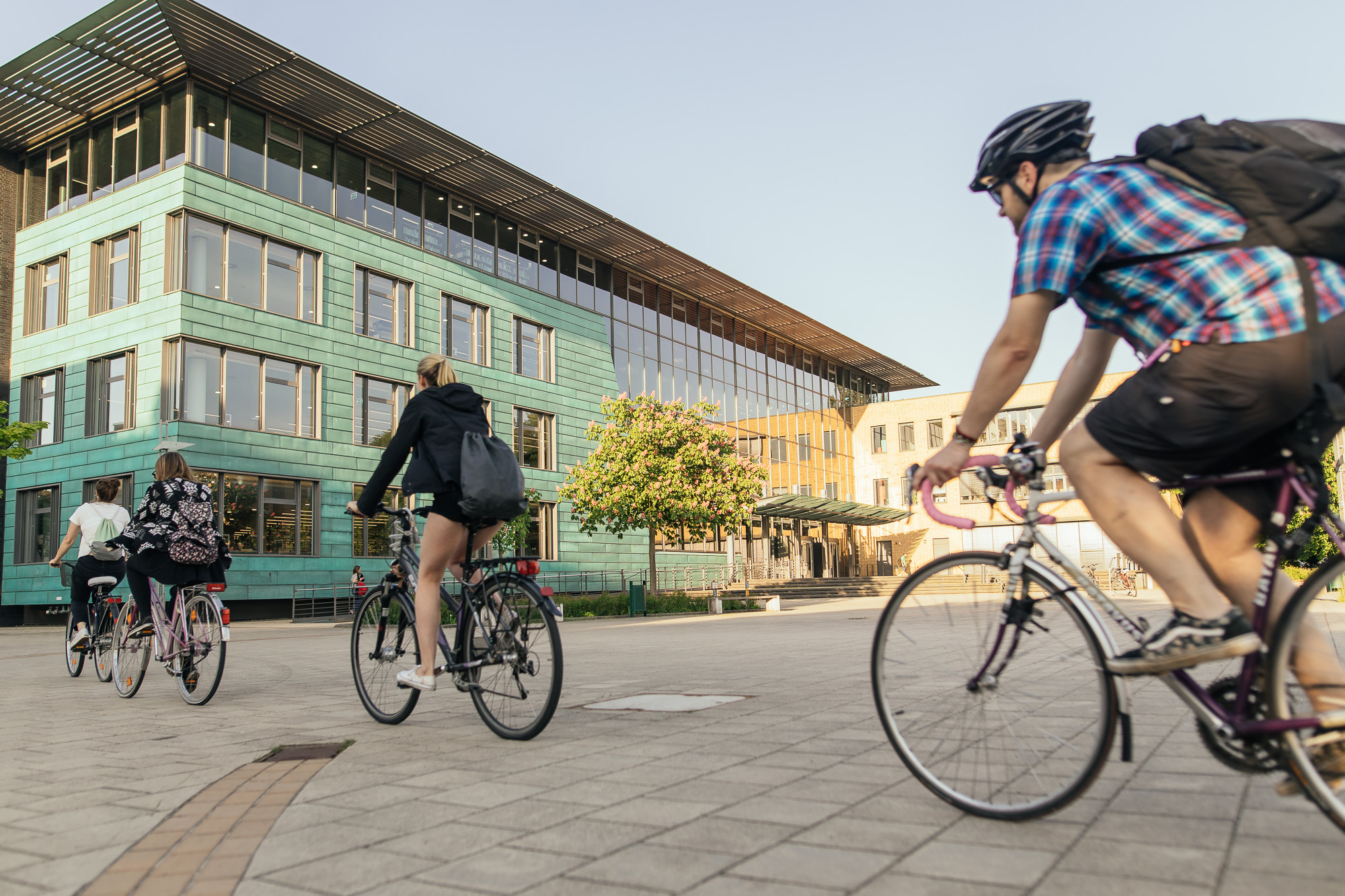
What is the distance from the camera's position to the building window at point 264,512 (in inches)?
1010

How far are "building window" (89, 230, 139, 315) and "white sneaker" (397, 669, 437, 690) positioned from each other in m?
25.3

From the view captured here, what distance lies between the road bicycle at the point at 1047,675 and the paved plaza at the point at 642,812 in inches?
7.0

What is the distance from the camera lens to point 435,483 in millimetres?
4922

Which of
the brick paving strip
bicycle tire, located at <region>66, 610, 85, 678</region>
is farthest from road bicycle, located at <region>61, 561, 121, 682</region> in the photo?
the brick paving strip

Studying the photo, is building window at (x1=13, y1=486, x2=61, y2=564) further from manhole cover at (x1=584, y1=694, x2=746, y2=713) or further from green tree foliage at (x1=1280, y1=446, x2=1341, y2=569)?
green tree foliage at (x1=1280, y1=446, x2=1341, y2=569)

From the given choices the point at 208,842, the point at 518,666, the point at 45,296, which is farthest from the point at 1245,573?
the point at 45,296

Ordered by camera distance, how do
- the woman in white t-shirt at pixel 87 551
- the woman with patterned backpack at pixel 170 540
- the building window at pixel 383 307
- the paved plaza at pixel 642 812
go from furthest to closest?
1. the building window at pixel 383 307
2. the woman in white t-shirt at pixel 87 551
3. the woman with patterned backpack at pixel 170 540
4. the paved plaza at pixel 642 812

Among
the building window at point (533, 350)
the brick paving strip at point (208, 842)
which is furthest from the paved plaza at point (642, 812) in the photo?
the building window at point (533, 350)

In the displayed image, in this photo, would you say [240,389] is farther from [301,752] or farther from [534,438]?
[301,752]

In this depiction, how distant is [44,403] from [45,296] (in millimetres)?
3116

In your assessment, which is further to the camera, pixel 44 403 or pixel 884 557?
pixel 884 557

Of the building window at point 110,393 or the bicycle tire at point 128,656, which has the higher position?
the building window at point 110,393

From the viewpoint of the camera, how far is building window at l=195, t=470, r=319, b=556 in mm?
25656

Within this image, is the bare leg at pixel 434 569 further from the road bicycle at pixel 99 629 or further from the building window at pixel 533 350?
the building window at pixel 533 350
